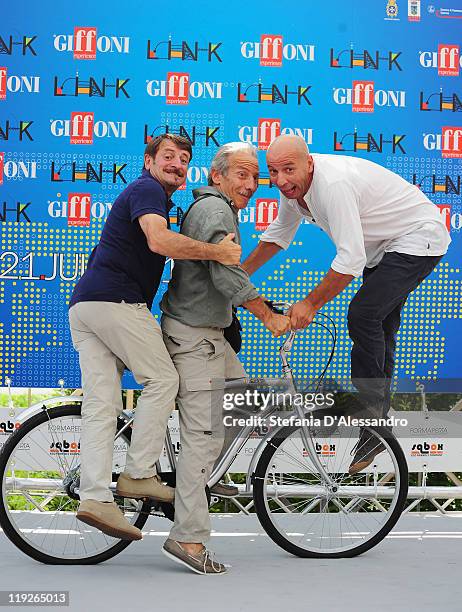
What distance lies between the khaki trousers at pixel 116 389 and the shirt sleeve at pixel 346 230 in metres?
0.70

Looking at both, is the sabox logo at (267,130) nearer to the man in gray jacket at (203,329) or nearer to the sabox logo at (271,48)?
the sabox logo at (271,48)

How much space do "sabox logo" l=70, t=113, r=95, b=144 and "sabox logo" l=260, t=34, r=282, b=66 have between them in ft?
2.86

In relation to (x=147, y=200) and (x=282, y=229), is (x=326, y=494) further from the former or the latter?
(x=147, y=200)

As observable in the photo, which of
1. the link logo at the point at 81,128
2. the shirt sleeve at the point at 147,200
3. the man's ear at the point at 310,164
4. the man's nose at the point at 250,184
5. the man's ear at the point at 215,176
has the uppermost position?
the link logo at the point at 81,128

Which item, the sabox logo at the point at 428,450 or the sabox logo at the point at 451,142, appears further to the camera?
the sabox logo at the point at 451,142

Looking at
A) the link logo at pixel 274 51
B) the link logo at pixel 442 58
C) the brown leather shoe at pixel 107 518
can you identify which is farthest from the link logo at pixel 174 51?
the brown leather shoe at pixel 107 518

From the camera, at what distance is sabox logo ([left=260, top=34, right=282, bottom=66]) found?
4.68 m

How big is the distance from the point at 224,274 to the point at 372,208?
79 centimetres

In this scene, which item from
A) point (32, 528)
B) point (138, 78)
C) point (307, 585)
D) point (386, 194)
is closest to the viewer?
point (307, 585)

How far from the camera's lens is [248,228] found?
15.7 ft

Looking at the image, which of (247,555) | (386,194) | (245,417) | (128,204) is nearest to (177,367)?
(245,417)

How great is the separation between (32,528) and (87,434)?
474mm

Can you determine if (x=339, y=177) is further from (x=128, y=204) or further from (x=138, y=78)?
(x=138, y=78)

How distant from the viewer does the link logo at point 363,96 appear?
471 cm
